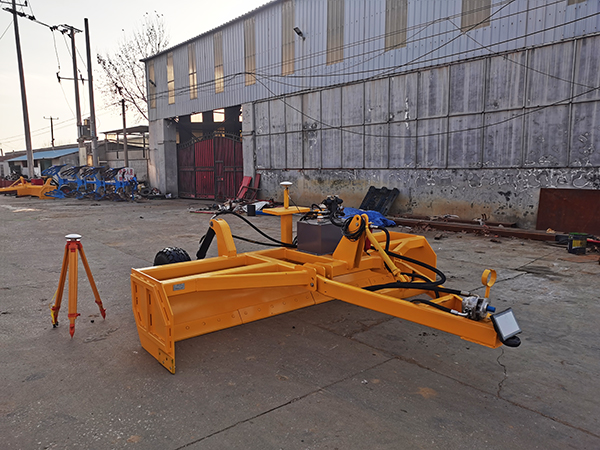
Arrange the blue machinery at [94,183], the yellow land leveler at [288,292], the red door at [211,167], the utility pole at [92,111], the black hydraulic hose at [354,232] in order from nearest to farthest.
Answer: the yellow land leveler at [288,292], the black hydraulic hose at [354,232], the red door at [211,167], the blue machinery at [94,183], the utility pole at [92,111]

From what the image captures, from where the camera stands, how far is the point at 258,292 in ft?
13.8

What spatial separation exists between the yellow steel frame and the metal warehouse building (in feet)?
24.1

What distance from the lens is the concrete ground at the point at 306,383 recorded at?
249 cm

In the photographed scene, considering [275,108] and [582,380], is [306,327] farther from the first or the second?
[275,108]

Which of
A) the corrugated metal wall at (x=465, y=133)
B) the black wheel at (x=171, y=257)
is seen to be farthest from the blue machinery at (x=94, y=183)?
the black wheel at (x=171, y=257)

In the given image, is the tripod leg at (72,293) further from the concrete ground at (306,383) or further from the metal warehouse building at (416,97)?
the metal warehouse building at (416,97)

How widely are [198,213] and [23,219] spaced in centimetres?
557

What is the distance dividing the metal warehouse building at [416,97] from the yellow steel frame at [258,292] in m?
7.33

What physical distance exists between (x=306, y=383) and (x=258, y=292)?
131cm

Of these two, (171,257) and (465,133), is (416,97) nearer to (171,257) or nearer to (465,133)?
(465,133)

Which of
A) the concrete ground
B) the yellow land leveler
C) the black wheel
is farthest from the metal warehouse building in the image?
the black wheel

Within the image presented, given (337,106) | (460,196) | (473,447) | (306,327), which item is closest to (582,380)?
(473,447)

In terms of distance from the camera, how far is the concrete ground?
8.16 ft

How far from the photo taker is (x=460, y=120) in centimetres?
1173
